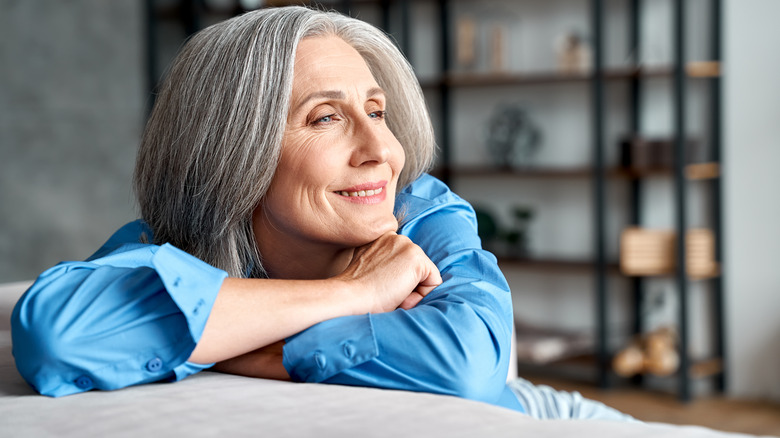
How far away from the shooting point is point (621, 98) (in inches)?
168

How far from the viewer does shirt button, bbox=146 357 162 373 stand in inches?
38.8

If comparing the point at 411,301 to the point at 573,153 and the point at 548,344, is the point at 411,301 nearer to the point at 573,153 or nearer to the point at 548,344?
the point at 548,344

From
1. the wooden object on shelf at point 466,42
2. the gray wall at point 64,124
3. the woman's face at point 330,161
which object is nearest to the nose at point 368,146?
the woman's face at point 330,161

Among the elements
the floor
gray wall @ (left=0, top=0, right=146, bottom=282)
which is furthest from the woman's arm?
gray wall @ (left=0, top=0, right=146, bottom=282)

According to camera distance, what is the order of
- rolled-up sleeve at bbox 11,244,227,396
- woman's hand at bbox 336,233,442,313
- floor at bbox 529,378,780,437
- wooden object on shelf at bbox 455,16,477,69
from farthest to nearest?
wooden object on shelf at bbox 455,16,477,69 → floor at bbox 529,378,780,437 → woman's hand at bbox 336,233,442,313 → rolled-up sleeve at bbox 11,244,227,396

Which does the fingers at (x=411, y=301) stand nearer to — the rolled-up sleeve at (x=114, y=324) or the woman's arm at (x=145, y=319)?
the woman's arm at (x=145, y=319)

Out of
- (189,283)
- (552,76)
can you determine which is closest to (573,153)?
(552,76)

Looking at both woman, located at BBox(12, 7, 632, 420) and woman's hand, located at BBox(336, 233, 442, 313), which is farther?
woman's hand, located at BBox(336, 233, 442, 313)

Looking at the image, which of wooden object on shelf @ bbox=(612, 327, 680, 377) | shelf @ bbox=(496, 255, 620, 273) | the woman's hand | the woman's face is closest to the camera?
the woman's hand

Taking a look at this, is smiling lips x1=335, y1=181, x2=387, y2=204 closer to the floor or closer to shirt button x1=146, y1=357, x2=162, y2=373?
shirt button x1=146, y1=357, x2=162, y2=373

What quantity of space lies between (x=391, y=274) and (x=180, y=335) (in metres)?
0.31

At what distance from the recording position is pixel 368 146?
1.29 metres

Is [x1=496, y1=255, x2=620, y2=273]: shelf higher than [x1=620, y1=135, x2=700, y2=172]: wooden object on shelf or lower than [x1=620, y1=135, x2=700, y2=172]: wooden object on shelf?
lower

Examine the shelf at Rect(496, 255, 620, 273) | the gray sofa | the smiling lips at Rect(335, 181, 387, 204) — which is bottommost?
the shelf at Rect(496, 255, 620, 273)
